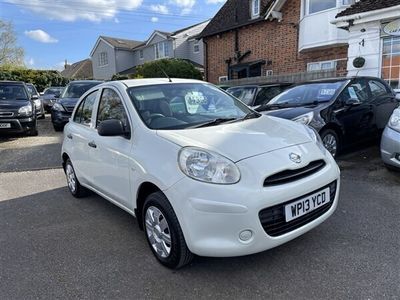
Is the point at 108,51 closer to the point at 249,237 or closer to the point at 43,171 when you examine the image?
the point at 43,171

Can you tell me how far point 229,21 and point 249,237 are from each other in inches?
783

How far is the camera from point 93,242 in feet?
12.5

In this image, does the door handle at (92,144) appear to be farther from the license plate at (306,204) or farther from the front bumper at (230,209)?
the license plate at (306,204)

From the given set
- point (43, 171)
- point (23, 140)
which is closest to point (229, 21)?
point (23, 140)

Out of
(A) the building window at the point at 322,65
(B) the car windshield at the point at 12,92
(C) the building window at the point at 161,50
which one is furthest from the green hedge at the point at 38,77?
(A) the building window at the point at 322,65

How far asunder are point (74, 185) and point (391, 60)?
1042 centimetres

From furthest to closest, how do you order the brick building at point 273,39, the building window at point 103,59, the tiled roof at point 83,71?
the tiled roof at point 83,71 < the building window at point 103,59 < the brick building at point 273,39

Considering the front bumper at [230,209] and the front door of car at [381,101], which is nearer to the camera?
the front bumper at [230,209]

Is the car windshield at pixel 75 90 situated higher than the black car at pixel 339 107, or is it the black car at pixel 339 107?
the car windshield at pixel 75 90

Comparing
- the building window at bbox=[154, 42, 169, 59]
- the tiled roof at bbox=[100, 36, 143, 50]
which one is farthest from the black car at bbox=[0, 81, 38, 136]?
the tiled roof at bbox=[100, 36, 143, 50]

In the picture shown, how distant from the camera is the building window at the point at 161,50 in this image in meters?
36.0

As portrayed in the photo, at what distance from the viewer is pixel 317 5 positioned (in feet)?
49.4

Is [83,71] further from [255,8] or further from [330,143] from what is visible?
[330,143]

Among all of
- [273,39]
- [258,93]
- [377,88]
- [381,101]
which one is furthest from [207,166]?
[273,39]
